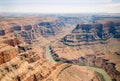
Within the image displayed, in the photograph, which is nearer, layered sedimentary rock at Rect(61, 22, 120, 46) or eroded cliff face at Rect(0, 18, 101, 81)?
eroded cliff face at Rect(0, 18, 101, 81)

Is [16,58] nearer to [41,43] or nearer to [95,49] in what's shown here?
[95,49]

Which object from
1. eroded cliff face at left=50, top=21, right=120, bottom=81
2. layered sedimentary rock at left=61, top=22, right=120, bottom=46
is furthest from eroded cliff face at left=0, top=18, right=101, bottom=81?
layered sedimentary rock at left=61, top=22, right=120, bottom=46

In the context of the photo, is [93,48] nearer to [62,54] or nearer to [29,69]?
[62,54]

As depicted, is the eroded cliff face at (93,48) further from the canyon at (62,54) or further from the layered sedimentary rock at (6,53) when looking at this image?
the layered sedimentary rock at (6,53)

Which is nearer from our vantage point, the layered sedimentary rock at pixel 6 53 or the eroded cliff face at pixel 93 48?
the layered sedimentary rock at pixel 6 53

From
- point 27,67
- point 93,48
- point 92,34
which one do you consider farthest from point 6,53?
point 92,34

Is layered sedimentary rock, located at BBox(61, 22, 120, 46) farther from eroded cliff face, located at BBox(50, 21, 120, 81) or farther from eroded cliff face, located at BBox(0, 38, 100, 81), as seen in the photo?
eroded cliff face, located at BBox(0, 38, 100, 81)

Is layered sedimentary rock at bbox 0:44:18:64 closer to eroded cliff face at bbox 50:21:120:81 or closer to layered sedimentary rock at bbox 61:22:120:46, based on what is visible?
eroded cliff face at bbox 50:21:120:81

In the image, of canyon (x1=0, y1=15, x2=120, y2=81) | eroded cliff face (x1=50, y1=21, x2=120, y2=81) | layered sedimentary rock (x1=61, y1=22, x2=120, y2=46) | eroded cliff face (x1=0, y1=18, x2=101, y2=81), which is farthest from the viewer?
layered sedimentary rock (x1=61, y1=22, x2=120, y2=46)

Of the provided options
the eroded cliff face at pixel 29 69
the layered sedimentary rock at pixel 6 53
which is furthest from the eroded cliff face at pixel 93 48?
the layered sedimentary rock at pixel 6 53

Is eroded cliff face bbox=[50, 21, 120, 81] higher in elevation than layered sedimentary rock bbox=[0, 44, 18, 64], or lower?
lower

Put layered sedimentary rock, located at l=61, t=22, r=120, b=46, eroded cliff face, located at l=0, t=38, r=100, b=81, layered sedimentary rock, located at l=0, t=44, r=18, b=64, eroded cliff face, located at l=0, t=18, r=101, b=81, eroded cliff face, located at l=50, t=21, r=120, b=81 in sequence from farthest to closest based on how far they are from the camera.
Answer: layered sedimentary rock, located at l=61, t=22, r=120, b=46 < eroded cliff face, located at l=50, t=21, r=120, b=81 < layered sedimentary rock, located at l=0, t=44, r=18, b=64 < eroded cliff face, located at l=0, t=18, r=101, b=81 < eroded cliff face, located at l=0, t=38, r=100, b=81
